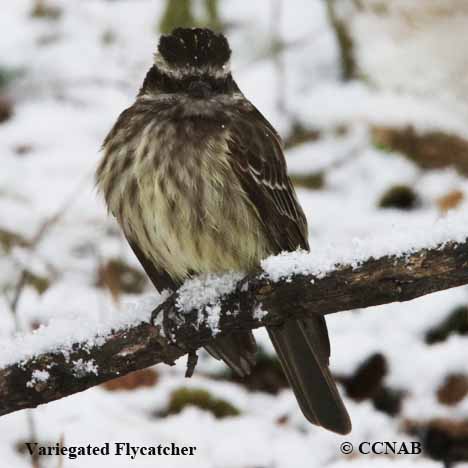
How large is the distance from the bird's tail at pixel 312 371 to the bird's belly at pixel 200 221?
36 cm

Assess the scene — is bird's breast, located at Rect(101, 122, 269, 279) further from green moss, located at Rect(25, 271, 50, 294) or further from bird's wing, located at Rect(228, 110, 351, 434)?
green moss, located at Rect(25, 271, 50, 294)

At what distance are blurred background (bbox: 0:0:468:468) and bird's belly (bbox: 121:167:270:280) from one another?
42 centimetres

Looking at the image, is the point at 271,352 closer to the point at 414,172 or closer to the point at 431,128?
the point at 414,172

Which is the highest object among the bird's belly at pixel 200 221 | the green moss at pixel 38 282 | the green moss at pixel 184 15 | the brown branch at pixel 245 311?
the green moss at pixel 184 15

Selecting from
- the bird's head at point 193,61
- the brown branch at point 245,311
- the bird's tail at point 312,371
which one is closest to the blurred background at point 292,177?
the brown branch at point 245,311

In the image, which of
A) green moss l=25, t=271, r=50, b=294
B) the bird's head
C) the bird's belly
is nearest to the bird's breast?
the bird's belly

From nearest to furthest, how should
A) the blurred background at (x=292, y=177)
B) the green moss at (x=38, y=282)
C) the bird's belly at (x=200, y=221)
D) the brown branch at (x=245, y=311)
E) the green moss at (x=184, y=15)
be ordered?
the brown branch at (x=245, y=311)
the bird's belly at (x=200, y=221)
the blurred background at (x=292, y=177)
the green moss at (x=38, y=282)
the green moss at (x=184, y=15)

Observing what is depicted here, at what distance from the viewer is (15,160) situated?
7.21 m

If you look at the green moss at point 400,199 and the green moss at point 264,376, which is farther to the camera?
the green moss at point 400,199

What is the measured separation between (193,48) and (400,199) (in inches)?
100

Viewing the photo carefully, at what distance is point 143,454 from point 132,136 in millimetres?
Result: 1378

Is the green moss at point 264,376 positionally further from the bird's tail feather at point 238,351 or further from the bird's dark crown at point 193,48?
the bird's dark crown at point 193,48

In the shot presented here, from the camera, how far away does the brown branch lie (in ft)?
11.4

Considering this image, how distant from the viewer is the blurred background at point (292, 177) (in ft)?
16.3
